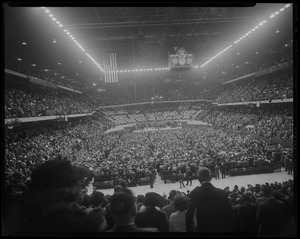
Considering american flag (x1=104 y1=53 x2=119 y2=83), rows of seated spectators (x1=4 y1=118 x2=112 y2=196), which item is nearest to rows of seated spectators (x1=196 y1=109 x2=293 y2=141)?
american flag (x1=104 y1=53 x2=119 y2=83)

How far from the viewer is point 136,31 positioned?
59.2 feet

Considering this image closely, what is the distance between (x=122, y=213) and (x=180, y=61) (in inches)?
585

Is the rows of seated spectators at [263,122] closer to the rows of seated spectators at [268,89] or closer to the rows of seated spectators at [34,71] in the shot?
the rows of seated spectators at [268,89]

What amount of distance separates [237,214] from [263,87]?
3172cm

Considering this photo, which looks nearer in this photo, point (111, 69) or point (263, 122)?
point (111, 69)

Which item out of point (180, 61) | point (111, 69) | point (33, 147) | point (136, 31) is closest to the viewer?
point (180, 61)

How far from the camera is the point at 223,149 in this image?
62.8 feet

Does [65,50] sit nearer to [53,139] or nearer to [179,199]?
[53,139]

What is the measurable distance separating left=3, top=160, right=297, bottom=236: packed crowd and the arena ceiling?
8952 millimetres

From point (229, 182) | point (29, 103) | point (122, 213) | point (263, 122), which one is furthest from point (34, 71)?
point (122, 213)

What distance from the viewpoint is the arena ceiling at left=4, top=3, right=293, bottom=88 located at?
15.9m

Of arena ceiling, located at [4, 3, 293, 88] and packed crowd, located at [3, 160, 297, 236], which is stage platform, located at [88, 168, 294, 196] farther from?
arena ceiling, located at [4, 3, 293, 88]

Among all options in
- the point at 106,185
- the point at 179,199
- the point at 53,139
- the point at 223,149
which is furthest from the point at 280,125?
the point at 179,199

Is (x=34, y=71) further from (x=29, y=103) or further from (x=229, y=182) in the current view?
(x=229, y=182)
